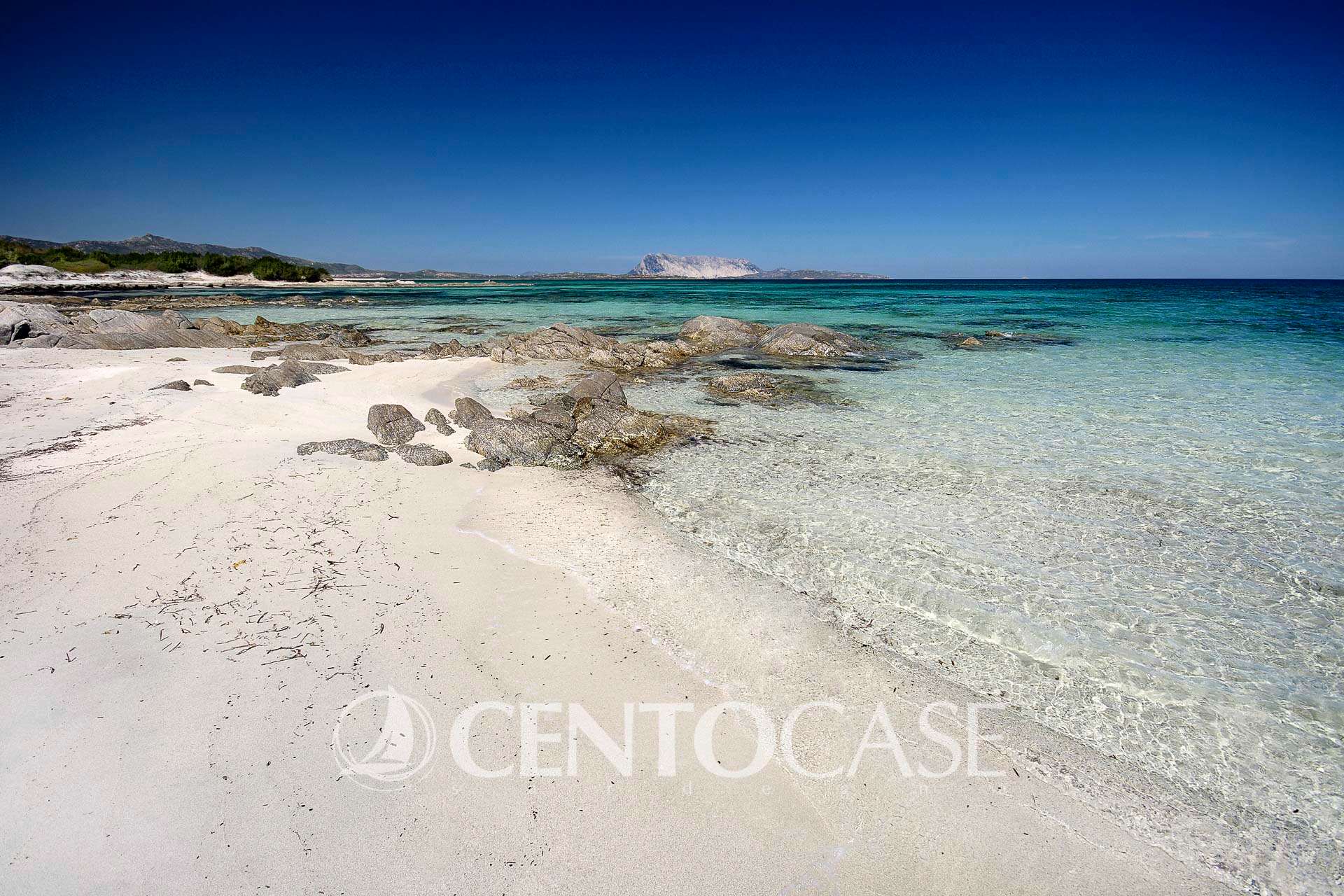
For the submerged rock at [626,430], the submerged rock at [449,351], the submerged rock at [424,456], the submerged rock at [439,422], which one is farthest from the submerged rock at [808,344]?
the submerged rock at [424,456]

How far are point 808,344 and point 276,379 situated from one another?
15.5 m

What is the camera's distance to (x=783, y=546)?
5.89 meters

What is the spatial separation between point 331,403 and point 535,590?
27.5 feet

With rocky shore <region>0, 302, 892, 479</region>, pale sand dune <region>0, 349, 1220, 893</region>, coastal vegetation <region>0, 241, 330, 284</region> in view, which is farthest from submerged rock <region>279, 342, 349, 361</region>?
coastal vegetation <region>0, 241, 330, 284</region>

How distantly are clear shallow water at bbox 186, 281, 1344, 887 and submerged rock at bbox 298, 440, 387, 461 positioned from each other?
157 inches

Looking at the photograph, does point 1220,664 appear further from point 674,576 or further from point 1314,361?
point 1314,361

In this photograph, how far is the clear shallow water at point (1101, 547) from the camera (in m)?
3.65

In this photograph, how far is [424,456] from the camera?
312 inches

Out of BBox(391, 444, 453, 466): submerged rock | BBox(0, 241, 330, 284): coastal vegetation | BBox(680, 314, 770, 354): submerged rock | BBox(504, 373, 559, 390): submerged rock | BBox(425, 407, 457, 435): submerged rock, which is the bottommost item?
BBox(391, 444, 453, 466): submerged rock

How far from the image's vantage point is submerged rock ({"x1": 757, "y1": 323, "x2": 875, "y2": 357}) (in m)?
19.3

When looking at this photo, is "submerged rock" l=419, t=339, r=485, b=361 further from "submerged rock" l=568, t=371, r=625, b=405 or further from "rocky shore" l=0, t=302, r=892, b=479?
"submerged rock" l=568, t=371, r=625, b=405

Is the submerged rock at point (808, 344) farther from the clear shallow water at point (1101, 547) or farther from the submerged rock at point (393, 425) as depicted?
the submerged rock at point (393, 425)

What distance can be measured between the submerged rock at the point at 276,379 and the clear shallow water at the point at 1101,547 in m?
7.51

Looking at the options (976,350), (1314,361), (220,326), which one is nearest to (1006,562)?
(976,350)
